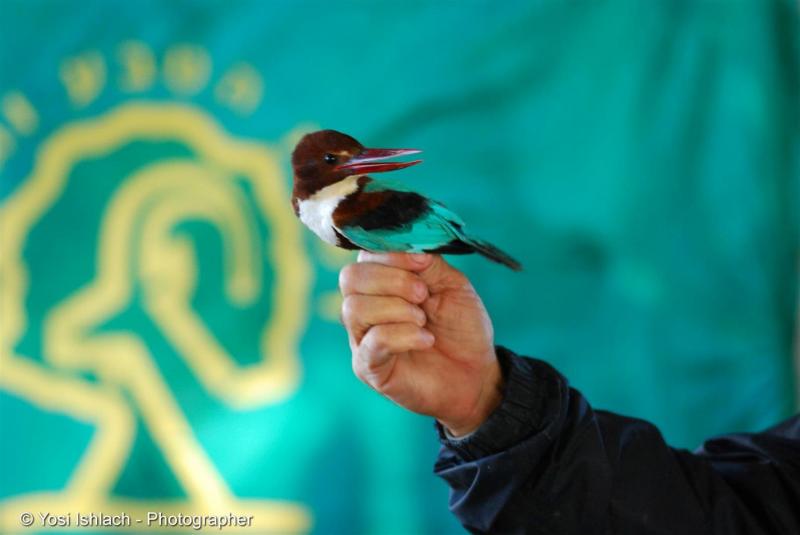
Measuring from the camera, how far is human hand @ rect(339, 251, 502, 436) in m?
0.64

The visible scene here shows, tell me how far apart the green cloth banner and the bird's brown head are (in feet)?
2.27

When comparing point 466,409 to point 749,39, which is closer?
point 466,409

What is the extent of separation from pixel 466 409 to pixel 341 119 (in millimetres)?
739

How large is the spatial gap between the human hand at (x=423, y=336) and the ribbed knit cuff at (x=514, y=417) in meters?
0.03

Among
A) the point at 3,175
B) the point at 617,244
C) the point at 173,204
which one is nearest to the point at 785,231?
the point at 617,244

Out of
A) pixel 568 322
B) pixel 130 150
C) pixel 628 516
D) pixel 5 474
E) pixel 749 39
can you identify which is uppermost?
pixel 749 39

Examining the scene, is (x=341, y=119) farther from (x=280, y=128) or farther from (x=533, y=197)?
(x=533, y=197)

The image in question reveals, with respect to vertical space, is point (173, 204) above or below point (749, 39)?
below

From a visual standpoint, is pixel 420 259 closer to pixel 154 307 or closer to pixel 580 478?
pixel 580 478

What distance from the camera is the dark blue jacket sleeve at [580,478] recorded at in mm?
667

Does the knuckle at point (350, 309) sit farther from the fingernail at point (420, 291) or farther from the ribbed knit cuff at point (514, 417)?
the ribbed knit cuff at point (514, 417)

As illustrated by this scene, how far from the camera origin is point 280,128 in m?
1.30

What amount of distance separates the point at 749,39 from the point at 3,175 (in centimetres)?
134

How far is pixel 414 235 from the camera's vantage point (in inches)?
23.8
